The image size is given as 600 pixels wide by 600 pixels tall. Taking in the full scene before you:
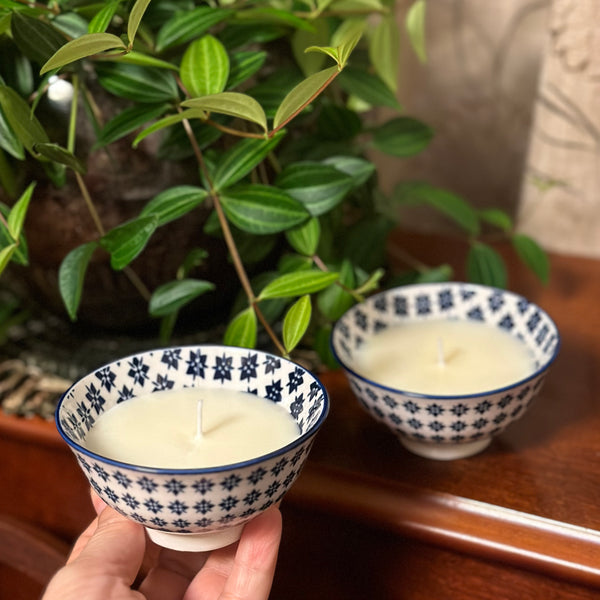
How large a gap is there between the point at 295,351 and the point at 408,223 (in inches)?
17.5

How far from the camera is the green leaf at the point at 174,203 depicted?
506 millimetres

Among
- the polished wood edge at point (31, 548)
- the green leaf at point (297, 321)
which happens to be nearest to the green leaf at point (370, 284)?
the green leaf at point (297, 321)

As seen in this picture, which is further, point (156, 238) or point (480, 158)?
point (480, 158)

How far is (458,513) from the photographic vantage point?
0.49 meters

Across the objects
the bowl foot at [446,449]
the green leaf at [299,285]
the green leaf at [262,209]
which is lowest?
the bowl foot at [446,449]

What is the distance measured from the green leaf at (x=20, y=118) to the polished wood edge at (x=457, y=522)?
0.29 meters

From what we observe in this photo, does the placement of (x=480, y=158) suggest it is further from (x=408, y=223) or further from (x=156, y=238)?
(x=156, y=238)

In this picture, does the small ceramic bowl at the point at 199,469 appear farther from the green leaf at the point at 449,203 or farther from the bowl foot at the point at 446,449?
the green leaf at the point at 449,203

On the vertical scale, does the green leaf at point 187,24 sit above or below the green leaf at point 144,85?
above

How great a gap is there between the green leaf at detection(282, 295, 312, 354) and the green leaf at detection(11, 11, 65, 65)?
0.73 ft

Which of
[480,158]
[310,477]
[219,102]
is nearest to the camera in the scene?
[219,102]

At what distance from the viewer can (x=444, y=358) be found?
551mm

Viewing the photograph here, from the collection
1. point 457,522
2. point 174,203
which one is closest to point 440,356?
point 457,522

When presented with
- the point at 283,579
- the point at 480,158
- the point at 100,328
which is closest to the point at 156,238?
the point at 100,328
